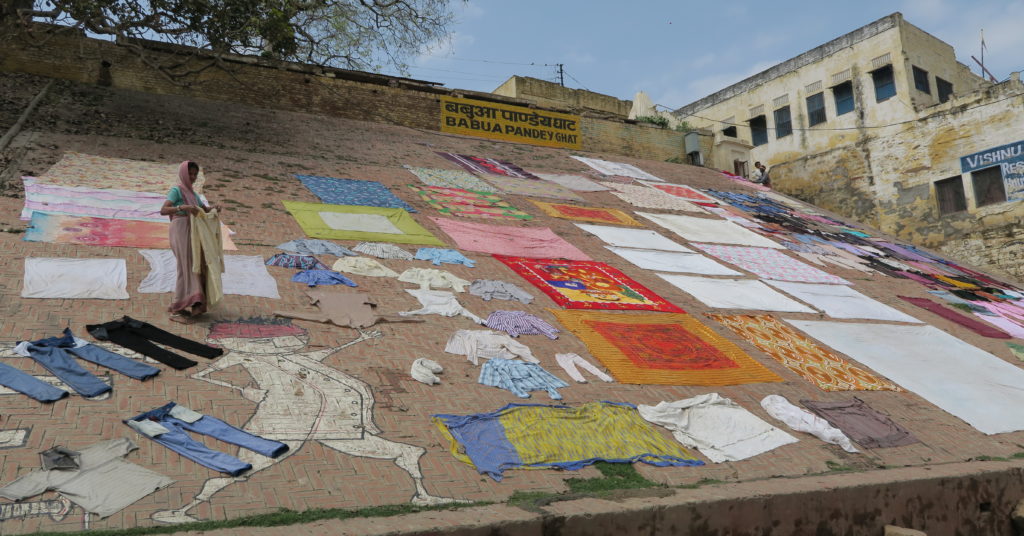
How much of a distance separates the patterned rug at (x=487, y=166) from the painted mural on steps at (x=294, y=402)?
34.0 feet

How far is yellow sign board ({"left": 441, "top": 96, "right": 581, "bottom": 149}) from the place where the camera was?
810 inches

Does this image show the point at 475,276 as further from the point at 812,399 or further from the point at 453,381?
the point at 812,399

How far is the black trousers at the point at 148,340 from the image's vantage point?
5.38m

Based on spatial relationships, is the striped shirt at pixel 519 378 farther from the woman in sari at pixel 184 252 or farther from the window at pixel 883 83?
the window at pixel 883 83

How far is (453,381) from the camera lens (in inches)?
234

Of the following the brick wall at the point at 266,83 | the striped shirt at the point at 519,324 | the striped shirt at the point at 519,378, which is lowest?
the striped shirt at the point at 519,378

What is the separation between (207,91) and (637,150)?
1340cm

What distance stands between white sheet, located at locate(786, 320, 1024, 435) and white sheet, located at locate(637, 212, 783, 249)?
431 centimetres

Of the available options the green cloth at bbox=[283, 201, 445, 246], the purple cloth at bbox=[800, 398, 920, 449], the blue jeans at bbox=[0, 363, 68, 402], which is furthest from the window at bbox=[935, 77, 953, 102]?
the blue jeans at bbox=[0, 363, 68, 402]

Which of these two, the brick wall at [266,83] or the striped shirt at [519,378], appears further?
the brick wall at [266,83]

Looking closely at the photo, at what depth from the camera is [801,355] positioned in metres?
8.22

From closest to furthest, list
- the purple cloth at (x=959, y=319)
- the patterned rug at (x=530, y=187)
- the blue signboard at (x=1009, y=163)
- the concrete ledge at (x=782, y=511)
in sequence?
the concrete ledge at (x=782, y=511) < the purple cloth at (x=959, y=319) < the patterned rug at (x=530, y=187) < the blue signboard at (x=1009, y=163)

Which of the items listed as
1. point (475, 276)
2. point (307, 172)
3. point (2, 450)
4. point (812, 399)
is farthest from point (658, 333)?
point (307, 172)

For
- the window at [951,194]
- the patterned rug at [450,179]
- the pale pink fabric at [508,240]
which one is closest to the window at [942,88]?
the window at [951,194]
